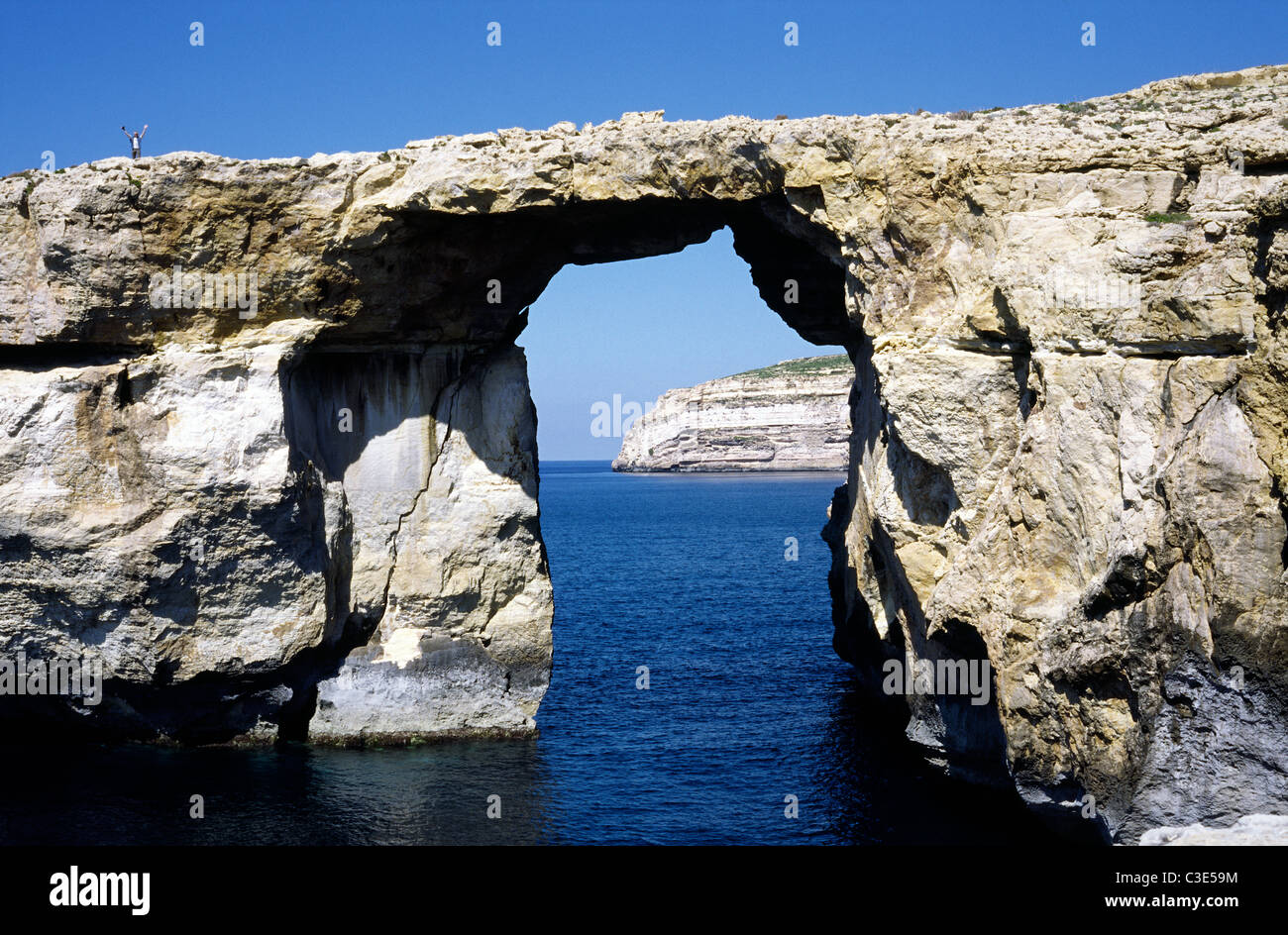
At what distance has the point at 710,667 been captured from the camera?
41.1m

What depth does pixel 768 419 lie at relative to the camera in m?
153

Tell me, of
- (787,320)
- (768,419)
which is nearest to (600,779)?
(787,320)

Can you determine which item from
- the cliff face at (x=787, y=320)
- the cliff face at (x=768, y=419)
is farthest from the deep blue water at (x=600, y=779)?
the cliff face at (x=768, y=419)

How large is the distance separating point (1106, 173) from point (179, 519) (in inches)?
840

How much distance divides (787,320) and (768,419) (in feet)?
379

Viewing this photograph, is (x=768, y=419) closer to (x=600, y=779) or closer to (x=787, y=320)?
(x=787, y=320)

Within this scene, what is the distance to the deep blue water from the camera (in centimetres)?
2634

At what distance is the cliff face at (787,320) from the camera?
20.8 metres

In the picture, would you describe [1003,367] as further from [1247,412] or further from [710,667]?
[710,667]

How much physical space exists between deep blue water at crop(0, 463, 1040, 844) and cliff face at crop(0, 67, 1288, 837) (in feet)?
4.74

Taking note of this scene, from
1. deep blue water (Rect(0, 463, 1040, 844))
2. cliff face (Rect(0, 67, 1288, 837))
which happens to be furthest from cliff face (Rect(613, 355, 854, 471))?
cliff face (Rect(0, 67, 1288, 837))

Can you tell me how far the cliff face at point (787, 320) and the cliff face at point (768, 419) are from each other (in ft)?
351

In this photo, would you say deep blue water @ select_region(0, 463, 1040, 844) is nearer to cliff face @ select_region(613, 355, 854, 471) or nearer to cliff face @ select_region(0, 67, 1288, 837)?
cliff face @ select_region(0, 67, 1288, 837)

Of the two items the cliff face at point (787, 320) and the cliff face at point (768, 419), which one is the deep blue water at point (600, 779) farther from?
the cliff face at point (768, 419)
